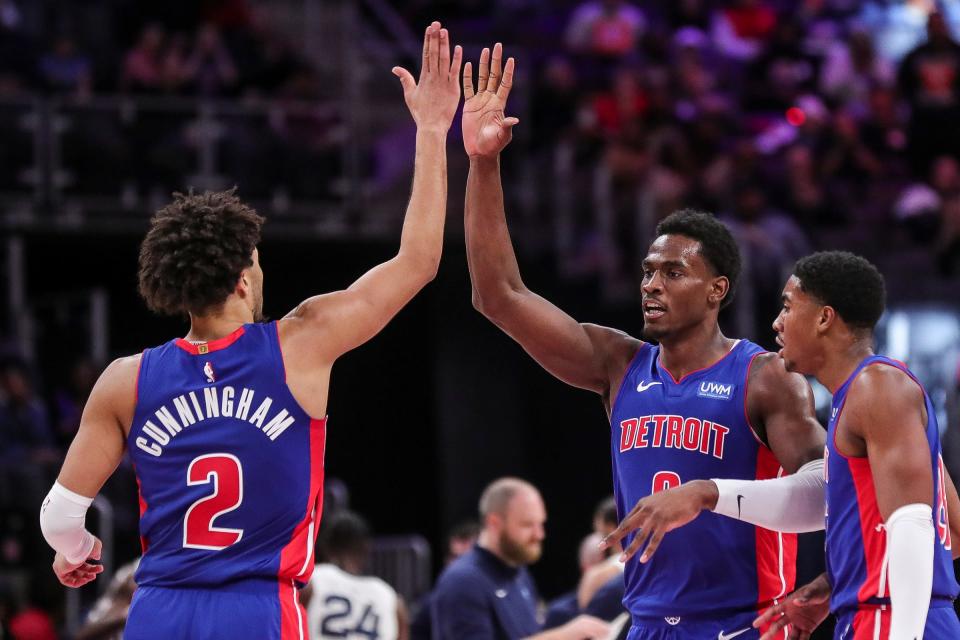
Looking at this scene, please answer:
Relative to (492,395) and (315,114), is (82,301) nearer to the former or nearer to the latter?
(315,114)

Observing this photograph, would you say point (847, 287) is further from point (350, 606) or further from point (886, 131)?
point (886, 131)

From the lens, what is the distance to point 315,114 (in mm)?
14227

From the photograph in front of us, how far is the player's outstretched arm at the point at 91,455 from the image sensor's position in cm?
419

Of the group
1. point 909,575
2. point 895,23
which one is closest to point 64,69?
point 895,23

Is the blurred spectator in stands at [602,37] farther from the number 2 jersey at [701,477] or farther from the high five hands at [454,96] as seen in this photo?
the number 2 jersey at [701,477]

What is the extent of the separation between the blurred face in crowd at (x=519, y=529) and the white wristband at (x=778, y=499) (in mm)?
3850

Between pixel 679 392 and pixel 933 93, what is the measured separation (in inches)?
404

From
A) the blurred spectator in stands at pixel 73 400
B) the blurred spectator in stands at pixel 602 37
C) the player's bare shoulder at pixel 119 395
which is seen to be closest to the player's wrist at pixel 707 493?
the player's bare shoulder at pixel 119 395

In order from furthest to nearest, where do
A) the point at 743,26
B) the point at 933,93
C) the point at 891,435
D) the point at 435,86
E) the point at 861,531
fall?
the point at 743,26 < the point at 933,93 < the point at 435,86 < the point at 861,531 < the point at 891,435

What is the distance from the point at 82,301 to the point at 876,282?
37.2ft

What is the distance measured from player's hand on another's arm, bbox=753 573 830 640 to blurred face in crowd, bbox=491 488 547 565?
3.85 metres

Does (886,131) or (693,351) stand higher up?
(886,131)

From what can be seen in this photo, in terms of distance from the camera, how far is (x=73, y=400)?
13930 mm

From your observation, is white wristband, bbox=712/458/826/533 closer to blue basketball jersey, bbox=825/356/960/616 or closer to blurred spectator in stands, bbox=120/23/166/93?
blue basketball jersey, bbox=825/356/960/616
